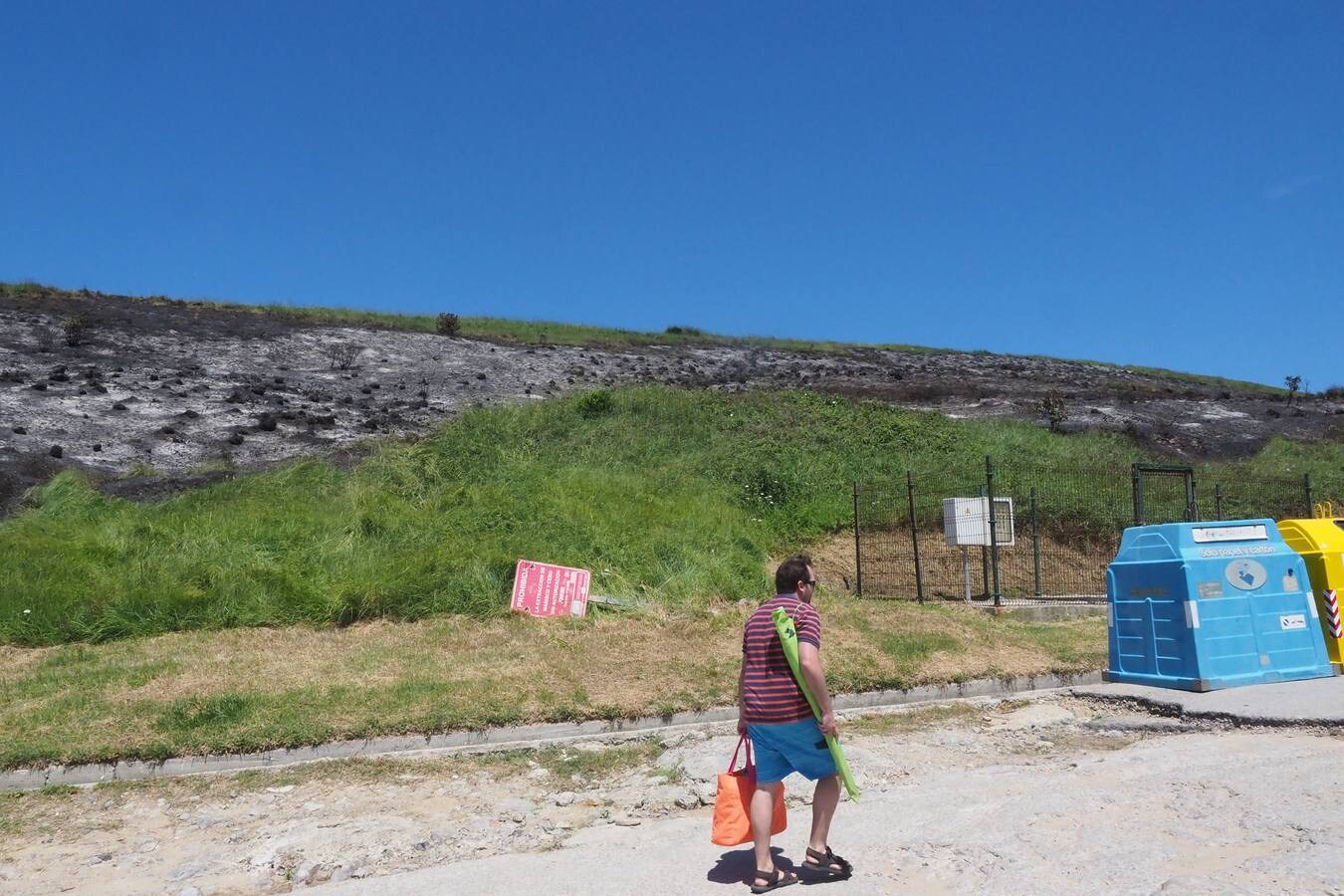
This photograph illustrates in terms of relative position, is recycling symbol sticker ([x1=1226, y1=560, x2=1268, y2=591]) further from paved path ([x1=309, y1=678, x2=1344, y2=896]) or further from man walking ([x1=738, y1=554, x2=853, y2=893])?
man walking ([x1=738, y1=554, x2=853, y2=893])

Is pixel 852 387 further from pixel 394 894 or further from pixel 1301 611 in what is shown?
pixel 394 894

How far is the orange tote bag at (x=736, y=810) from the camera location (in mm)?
5031

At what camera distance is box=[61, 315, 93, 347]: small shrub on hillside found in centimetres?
2536

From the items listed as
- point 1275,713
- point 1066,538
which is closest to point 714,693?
point 1275,713

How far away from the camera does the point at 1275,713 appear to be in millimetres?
8359

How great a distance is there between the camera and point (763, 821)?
4.97m

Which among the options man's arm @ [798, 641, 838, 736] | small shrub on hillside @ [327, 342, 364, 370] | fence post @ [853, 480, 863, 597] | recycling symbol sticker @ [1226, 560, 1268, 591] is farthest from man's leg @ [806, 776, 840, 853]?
small shrub on hillside @ [327, 342, 364, 370]

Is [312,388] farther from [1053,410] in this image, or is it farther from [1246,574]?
[1246,574]

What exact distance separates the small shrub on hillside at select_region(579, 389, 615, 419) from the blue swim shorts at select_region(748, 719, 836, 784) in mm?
19520

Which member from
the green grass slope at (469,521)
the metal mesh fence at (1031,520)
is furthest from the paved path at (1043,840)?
the metal mesh fence at (1031,520)

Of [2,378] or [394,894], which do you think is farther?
[2,378]

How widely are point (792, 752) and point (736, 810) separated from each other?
0.43 metres

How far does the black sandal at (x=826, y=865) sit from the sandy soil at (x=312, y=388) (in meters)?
15.1

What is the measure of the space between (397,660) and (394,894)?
17.3 feet
